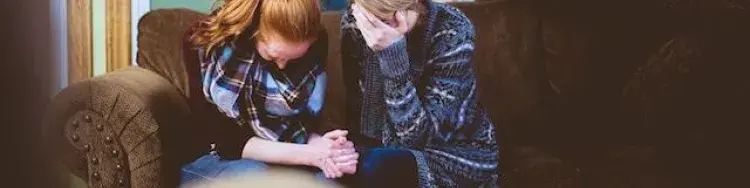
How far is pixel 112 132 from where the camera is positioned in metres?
1.39

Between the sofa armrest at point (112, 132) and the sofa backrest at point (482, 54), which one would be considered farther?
the sofa backrest at point (482, 54)

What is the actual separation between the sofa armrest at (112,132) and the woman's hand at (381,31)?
350 millimetres

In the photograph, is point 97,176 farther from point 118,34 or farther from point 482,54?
point 482,54

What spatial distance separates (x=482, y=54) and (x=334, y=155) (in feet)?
1.26

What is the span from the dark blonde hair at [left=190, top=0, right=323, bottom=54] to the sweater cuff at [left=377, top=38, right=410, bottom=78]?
0.40 feet

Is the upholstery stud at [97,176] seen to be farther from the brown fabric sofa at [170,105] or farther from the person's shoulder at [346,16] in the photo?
the person's shoulder at [346,16]

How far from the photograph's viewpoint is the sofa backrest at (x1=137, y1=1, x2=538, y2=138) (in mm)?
1528

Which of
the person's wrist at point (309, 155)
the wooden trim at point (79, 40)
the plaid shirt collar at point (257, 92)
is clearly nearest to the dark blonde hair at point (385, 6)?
the plaid shirt collar at point (257, 92)

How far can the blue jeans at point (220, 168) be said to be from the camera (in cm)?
148

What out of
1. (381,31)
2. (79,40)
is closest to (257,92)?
(381,31)

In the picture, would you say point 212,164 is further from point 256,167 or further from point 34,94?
point 34,94

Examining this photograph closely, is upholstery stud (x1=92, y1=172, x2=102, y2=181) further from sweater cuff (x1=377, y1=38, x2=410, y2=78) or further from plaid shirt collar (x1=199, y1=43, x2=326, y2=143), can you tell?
sweater cuff (x1=377, y1=38, x2=410, y2=78)

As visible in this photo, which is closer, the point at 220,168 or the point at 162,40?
the point at 220,168

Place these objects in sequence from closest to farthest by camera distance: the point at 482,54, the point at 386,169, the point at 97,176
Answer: the point at 97,176 → the point at 386,169 → the point at 482,54
